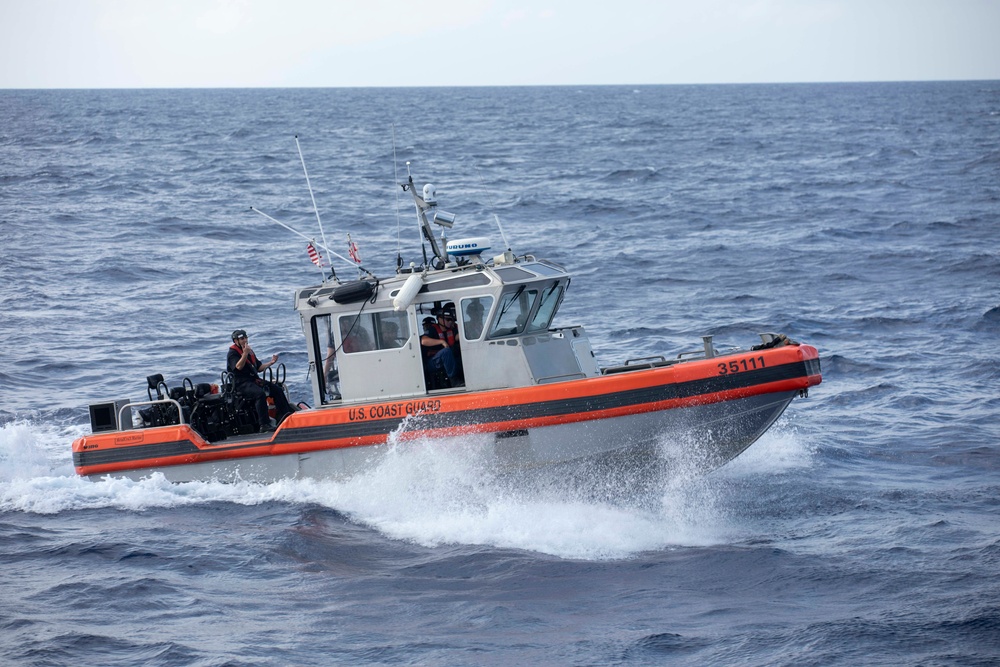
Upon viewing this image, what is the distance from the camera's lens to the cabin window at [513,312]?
9.92 meters

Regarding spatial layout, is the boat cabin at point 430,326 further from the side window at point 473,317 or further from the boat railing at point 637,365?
the boat railing at point 637,365

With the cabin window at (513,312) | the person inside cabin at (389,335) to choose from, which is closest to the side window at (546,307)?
the cabin window at (513,312)

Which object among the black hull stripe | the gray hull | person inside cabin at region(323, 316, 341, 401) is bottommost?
the gray hull

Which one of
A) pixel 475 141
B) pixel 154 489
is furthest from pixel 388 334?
pixel 475 141

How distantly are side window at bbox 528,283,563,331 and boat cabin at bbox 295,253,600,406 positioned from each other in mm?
12

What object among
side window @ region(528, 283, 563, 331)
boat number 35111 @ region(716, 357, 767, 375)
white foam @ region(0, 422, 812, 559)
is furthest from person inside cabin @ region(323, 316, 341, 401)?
boat number 35111 @ region(716, 357, 767, 375)

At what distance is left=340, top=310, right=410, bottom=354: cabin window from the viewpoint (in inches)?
399

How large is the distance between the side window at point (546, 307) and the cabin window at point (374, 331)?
48.0 inches

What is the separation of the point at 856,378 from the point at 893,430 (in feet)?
6.69

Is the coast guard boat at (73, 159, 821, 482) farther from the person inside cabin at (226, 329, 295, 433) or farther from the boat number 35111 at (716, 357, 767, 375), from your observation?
the person inside cabin at (226, 329, 295, 433)

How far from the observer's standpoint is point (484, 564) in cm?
888

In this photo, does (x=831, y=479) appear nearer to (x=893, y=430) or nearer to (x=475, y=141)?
(x=893, y=430)

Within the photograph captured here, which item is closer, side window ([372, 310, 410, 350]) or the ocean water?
the ocean water

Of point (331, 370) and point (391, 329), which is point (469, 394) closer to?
point (391, 329)
